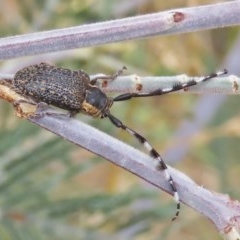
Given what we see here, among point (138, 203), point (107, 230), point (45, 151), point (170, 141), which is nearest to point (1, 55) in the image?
point (45, 151)

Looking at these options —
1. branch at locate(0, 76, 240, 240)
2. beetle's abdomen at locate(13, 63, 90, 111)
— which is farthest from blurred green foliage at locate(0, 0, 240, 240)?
branch at locate(0, 76, 240, 240)

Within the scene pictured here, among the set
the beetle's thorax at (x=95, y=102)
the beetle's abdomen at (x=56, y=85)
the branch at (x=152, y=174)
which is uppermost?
the beetle's abdomen at (x=56, y=85)

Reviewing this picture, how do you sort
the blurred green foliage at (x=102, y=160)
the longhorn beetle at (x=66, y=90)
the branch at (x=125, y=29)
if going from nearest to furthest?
the branch at (x=125, y=29), the longhorn beetle at (x=66, y=90), the blurred green foliage at (x=102, y=160)

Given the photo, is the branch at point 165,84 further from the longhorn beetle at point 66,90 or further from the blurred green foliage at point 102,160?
the blurred green foliage at point 102,160

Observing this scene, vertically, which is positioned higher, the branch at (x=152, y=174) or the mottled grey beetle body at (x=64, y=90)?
the mottled grey beetle body at (x=64, y=90)

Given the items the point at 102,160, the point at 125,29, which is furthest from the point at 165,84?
the point at 102,160

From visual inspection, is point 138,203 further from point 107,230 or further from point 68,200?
point 68,200

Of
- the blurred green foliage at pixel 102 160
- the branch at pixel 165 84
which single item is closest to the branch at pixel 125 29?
the branch at pixel 165 84

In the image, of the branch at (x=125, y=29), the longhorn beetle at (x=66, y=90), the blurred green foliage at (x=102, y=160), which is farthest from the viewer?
the blurred green foliage at (x=102, y=160)

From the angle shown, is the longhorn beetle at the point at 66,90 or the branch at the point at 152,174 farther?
the longhorn beetle at the point at 66,90
